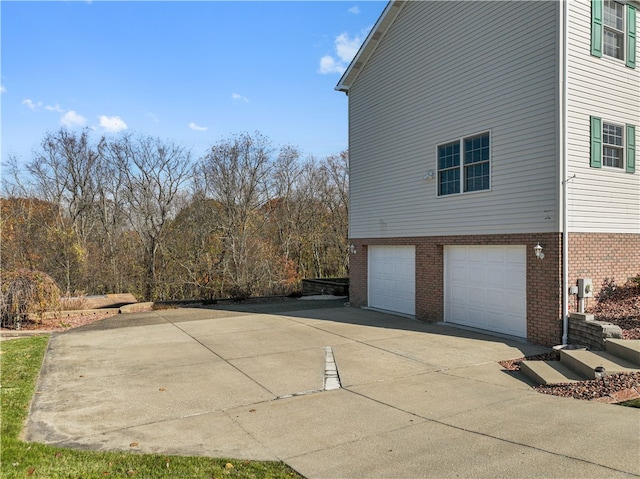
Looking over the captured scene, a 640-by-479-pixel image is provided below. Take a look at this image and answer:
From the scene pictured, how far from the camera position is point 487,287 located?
35.0ft

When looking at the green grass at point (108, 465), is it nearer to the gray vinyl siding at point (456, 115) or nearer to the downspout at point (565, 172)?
the downspout at point (565, 172)

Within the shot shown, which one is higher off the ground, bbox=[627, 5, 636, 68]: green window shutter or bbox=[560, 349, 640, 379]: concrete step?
bbox=[627, 5, 636, 68]: green window shutter

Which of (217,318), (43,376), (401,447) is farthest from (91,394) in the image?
(217,318)

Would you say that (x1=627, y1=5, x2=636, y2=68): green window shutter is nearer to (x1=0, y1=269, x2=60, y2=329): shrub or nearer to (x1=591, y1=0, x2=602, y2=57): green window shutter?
(x1=591, y1=0, x2=602, y2=57): green window shutter

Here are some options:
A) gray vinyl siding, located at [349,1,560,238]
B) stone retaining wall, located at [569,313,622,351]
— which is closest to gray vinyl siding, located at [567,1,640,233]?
gray vinyl siding, located at [349,1,560,238]

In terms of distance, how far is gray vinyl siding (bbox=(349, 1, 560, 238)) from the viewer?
30.6 feet

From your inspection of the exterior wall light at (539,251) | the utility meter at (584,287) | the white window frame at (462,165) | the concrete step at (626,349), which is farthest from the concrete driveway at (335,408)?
the white window frame at (462,165)

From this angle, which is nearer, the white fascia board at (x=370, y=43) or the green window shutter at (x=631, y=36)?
the green window shutter at (x=631, y=36)

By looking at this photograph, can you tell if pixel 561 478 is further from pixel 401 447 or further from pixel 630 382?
pixel 630 382

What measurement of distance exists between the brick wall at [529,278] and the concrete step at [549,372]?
5.36 ft

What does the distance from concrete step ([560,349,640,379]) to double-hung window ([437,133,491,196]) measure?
4.47 meters

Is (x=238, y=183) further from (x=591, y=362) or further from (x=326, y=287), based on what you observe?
(x=591, y=362)

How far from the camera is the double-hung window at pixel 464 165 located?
35.3 feet

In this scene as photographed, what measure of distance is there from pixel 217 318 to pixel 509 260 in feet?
27.2
